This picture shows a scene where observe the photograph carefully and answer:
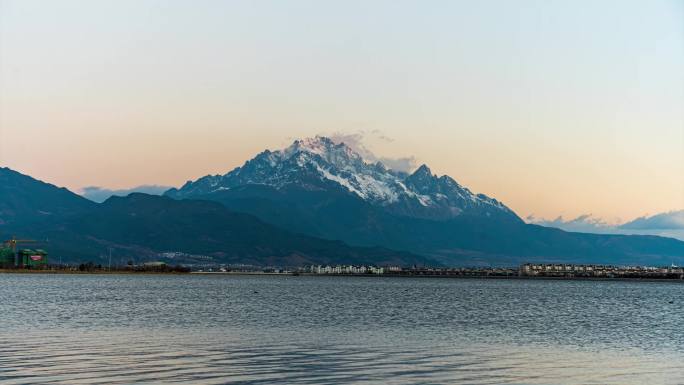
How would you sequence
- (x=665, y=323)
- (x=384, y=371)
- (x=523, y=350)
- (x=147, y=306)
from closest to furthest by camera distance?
1. (x=384, y=371)
2. (x=523, y=350)
3. (x=665, y=323)
4. (x=147, y=306)

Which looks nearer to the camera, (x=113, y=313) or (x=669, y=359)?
(x=669, y=359)

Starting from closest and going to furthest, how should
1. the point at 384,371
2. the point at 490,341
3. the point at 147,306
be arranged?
the point at 384,371, the point at 490,341, the point at 147,306

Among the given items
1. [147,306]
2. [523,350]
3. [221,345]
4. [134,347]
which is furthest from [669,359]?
[147,306]

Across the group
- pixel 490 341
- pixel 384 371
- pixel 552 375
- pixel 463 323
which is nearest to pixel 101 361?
pixel 384 371

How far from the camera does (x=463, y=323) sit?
11006cm

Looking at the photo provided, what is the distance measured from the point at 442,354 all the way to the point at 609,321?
53.9 m

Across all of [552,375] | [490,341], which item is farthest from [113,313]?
[552,375]

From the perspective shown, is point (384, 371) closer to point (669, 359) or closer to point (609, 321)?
point (669, 359)

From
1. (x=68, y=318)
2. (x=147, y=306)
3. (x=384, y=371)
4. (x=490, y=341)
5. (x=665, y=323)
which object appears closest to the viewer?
(x=384, y=371)

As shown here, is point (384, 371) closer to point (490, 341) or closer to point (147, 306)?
point (490, 341)

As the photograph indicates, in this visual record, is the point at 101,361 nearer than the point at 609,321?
Yes

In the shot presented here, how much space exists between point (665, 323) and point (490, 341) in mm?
41929

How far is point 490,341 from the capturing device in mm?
85000

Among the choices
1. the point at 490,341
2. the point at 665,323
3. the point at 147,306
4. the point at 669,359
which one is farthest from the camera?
the point at 147,306
